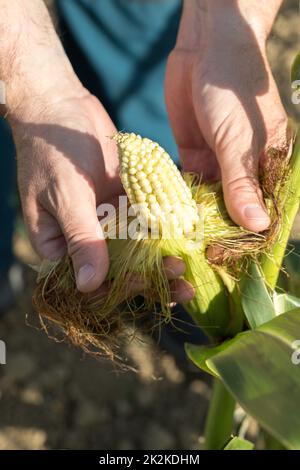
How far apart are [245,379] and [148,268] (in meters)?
0.35

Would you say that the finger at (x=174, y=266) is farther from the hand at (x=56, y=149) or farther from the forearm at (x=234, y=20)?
the forearm at (x=234, y=20)

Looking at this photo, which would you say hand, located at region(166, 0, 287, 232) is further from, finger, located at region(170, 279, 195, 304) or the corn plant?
finger, located at region(170, 279, 195, 304)

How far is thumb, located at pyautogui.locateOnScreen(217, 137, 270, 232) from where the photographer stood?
103 centimetres

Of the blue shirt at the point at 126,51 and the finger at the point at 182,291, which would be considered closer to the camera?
the finger at the point at 182,291

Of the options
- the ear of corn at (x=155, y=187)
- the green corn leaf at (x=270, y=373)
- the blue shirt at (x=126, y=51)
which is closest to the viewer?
the green corn leaf at (x=270, y=373)

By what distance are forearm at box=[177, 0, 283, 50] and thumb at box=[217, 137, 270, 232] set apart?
1.03 ft

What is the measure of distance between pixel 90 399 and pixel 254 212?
1.03 meters

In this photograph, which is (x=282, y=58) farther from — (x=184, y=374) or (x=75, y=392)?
(x=75, y=392)

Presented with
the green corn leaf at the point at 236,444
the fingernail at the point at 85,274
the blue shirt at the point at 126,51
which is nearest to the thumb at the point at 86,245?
the fingernail at the point at 85,274

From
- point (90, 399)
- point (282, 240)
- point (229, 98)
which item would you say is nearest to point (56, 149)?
point (229, 98)

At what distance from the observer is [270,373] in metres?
0.77

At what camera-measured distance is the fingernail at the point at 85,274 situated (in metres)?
1.01

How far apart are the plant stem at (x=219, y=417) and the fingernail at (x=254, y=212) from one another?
370 millimetres

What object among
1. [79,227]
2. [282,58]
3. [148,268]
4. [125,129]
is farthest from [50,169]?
[282,58]
